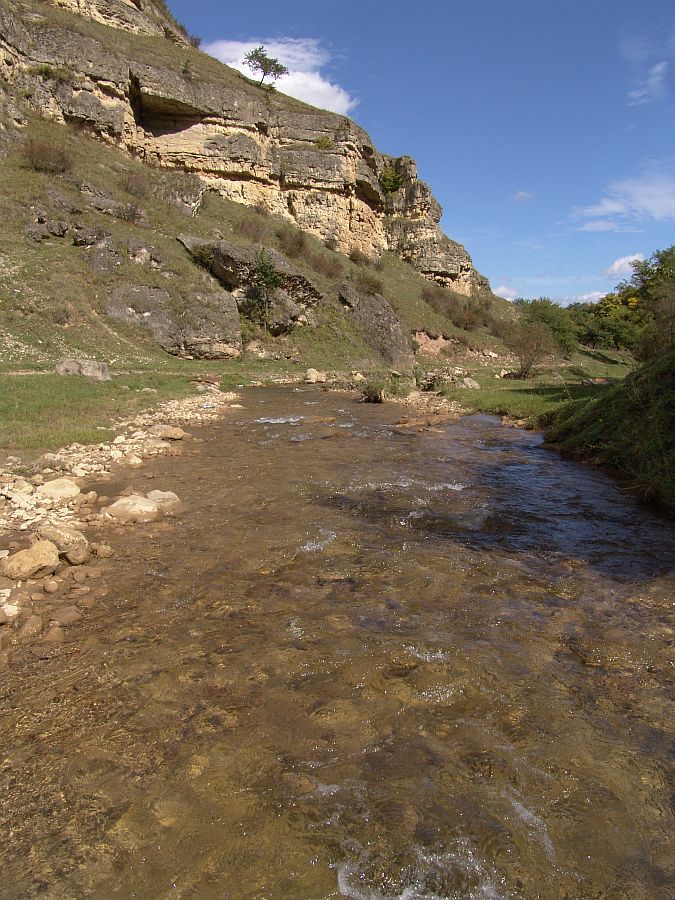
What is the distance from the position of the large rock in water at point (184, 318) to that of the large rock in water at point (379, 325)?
10.3m

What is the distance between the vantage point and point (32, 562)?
468 cm

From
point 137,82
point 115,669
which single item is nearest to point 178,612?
point 115,669

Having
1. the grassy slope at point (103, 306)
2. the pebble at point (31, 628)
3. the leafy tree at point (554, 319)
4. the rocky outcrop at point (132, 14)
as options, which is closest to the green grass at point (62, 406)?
the grassy slope at point (103, 306)

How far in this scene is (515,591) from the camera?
473 centimetres

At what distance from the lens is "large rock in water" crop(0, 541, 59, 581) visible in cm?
461

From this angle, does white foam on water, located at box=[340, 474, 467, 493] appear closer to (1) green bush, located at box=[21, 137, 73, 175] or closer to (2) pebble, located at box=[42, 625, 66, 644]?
(2) pebble, located at box=[42, 625, 66, 644]

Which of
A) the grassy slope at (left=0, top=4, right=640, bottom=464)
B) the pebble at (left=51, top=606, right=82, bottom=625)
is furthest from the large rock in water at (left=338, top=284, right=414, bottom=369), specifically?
the pebble at (left=51, top=606, right=82, bottom=625)

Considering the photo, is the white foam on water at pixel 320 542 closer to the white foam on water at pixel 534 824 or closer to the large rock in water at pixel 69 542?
the large rock in water at pixel 69 542

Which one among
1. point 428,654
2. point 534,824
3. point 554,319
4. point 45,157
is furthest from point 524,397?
point 554,319

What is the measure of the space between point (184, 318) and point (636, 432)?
73.9 ft

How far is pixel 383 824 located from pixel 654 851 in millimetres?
1270

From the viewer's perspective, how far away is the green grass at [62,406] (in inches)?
357

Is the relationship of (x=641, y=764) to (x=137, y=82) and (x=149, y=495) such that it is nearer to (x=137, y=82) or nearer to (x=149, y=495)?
(x=149, y=495)

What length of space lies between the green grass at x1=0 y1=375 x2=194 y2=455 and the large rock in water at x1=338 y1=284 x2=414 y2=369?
19.5m
